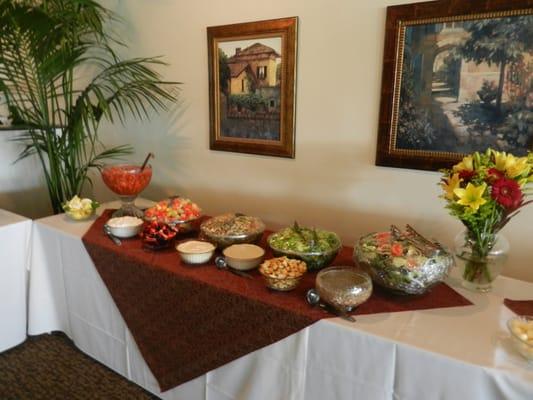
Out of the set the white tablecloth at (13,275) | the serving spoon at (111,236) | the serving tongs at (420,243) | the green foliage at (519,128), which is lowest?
the white tablecloth at (13,275)

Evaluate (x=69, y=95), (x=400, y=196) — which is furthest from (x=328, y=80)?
(x=69, y=95)

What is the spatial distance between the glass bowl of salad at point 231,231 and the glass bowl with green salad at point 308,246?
0.39 feet

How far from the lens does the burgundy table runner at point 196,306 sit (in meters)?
1.18

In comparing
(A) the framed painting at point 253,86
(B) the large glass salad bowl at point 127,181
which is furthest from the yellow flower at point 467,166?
(B) the large glass salad bowl at point 127,181

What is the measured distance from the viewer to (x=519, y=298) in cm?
122

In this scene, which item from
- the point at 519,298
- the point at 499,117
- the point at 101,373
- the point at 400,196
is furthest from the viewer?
the point at 101,373

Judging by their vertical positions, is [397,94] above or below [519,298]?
above

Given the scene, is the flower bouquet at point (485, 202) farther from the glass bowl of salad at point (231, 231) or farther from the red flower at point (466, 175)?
the glass bowl of salad at point (231, 231)

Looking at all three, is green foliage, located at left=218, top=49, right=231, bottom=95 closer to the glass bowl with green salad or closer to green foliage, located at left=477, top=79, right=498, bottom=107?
the glass bowl with green salad

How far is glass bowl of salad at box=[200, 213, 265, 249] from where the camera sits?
1.53 m

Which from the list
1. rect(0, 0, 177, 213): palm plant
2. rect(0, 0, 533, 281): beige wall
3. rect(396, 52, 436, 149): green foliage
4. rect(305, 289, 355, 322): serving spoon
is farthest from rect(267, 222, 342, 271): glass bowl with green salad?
rect(0, 0, 177, 213): palm plant

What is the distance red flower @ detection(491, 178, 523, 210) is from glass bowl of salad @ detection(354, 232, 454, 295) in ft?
0.74

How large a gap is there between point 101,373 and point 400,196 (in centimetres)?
159

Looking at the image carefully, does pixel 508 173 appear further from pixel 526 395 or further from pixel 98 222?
pixel 98 222
